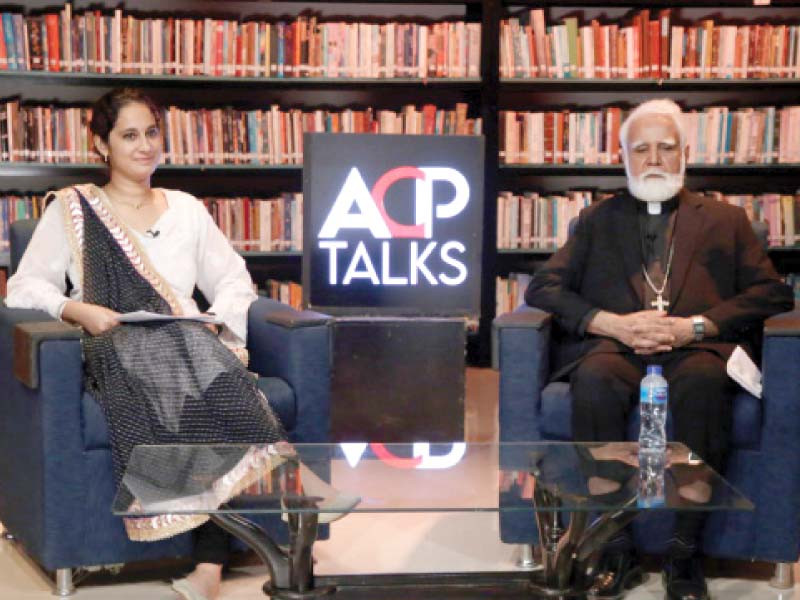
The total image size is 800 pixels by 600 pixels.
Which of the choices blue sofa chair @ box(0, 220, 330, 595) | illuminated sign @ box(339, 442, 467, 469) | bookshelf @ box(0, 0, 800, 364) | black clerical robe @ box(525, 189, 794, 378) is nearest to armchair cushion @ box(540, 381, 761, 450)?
black clerical robe @ box(525, 189, 794, 378)

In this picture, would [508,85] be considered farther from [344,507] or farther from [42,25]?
[344,507]

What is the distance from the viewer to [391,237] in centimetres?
440

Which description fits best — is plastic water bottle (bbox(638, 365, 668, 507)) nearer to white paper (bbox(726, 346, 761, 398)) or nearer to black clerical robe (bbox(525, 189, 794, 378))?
white paper (bbox(726, 346, 761, 398))

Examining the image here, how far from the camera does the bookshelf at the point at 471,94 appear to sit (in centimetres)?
609

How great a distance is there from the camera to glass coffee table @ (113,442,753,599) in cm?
260

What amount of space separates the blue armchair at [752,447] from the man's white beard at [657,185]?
0.55 metres

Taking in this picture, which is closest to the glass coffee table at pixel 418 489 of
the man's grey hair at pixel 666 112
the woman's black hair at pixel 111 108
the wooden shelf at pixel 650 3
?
the woman's black hair at pixel 111 108

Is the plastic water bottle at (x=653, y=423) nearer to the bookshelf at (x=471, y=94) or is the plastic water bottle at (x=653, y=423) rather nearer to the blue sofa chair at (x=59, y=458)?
the blue sofa chair at (x=59, y=458)

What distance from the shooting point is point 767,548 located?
134 inches

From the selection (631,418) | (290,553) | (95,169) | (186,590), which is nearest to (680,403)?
(631,418)

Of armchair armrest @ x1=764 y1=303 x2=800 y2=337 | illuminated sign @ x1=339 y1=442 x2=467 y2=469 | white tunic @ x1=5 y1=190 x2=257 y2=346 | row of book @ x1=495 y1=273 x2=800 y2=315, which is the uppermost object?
white tunic @ x1=5 y1=190 x2=257 y2=346

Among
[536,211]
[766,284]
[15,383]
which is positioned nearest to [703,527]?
[766,284]

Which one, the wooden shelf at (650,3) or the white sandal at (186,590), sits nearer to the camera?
the white sandal at (186,590)

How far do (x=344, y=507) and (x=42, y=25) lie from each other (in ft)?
12.3
